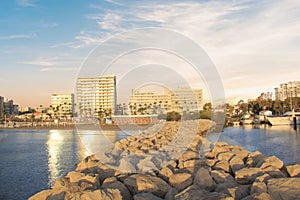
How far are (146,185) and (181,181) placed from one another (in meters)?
0.87

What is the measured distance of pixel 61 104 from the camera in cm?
10225

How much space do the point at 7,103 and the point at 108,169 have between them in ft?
413

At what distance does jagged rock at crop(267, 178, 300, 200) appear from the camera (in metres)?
4.89

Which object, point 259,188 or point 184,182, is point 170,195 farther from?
point 259,188

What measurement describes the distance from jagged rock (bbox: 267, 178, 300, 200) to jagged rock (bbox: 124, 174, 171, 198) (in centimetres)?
192

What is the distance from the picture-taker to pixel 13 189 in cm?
992

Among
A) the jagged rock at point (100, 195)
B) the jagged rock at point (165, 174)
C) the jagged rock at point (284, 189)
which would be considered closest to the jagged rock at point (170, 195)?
the jagged rock at point (100, 195)

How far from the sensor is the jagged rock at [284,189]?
193 inches

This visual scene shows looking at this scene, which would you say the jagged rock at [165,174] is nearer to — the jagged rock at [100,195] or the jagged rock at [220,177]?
the jagged rock at [220,177]

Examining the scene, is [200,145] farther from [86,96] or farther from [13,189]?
[13,189]

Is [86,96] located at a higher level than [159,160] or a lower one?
higher

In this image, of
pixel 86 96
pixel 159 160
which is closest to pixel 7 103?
pixel 86 96

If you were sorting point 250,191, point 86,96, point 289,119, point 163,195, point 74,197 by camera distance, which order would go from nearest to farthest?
point 74,197 < point 250,191 < point 163,195 < point 86,96 < point 289,119

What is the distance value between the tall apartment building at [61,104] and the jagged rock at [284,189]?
84.0 metres
